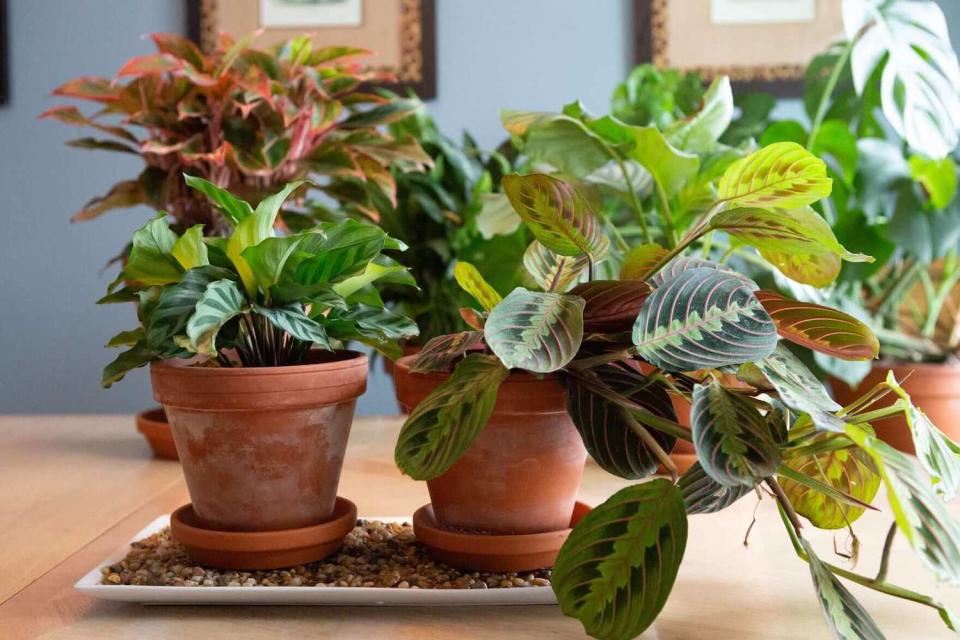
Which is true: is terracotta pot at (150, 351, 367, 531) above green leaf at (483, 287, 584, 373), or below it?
below

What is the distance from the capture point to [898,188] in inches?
64.8

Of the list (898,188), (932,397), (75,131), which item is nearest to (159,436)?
(932,397)

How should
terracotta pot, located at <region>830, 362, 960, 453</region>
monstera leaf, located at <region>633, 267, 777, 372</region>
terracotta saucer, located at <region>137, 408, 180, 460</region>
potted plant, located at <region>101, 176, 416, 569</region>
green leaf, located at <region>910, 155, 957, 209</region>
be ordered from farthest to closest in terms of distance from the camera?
green leaf, located at <region>910, 155, 957, 209</region> < terracotta pot, located at <region>830, 362, 960, 453</region> < terracotta saucer, located at <region>137, 408, 180, 460</region> < potted plant, located at <region>101, 176, 416, 569</region> < monstera leaf, located at <region>633, 267, 777, 372</region>

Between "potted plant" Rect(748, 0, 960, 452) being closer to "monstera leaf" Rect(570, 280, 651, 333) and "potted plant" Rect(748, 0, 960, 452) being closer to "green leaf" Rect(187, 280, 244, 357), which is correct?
"monstera leaf" Rect(570, 280, 651, 333)

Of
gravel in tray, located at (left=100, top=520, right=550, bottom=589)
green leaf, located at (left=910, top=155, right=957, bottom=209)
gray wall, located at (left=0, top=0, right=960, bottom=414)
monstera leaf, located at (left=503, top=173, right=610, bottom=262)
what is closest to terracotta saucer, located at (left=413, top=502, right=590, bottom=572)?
gravel in tray, located at (left=100, top=520, right=550, bottom=589)

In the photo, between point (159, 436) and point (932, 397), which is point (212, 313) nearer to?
point (159, 436)

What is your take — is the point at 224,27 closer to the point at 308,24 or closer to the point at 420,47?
the point at 308,24

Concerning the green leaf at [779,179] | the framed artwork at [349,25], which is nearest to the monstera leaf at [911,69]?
the green leaf at [779,179]

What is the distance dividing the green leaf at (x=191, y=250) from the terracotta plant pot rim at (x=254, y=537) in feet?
0.69

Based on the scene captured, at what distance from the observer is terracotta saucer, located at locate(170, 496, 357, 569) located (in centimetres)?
67

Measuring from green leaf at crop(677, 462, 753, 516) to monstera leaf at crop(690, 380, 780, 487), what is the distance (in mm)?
68

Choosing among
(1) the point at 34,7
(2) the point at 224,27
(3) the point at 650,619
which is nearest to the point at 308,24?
(2) the point at 224,27

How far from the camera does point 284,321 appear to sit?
0.64 meters

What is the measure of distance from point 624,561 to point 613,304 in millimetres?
182
